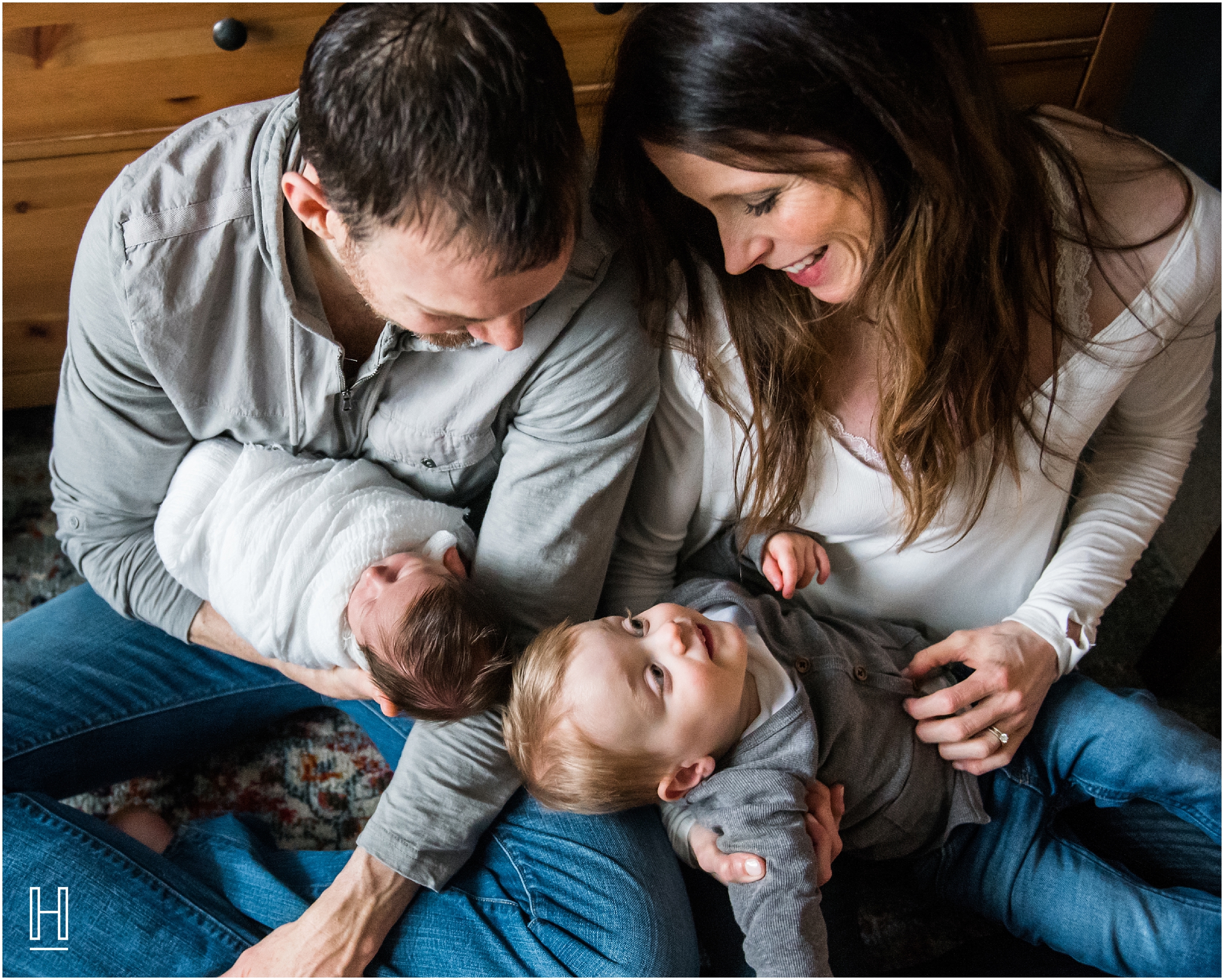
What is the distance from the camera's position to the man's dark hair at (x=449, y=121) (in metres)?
0.69

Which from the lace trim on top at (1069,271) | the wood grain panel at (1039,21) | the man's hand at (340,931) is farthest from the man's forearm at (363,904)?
the wood grain panel at (1039,21)

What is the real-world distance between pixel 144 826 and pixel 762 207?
3.84 feet

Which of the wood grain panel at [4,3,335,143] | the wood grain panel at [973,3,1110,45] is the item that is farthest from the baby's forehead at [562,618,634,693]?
the wood grain panel at [973,3,1110,45]

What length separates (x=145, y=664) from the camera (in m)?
1.25

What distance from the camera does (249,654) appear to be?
4.00ft

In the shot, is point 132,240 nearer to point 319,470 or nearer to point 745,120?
point 319,470

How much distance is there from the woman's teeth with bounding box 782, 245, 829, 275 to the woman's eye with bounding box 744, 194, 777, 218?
0.23 ft

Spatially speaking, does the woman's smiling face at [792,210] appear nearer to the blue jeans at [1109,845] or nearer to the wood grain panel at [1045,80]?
the blue jeans at [1109,845]

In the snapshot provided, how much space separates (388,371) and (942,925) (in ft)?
3.51

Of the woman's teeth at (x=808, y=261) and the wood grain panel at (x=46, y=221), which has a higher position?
the woman's teeth at (x=808, y=261)

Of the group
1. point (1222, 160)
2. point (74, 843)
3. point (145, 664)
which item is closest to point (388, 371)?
point (145, 664)

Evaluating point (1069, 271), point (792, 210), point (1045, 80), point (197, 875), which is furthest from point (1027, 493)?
point (197, 875)

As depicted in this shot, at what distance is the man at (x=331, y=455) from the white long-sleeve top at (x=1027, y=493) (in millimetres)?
95

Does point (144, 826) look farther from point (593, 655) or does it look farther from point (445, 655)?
point (593, 655)
